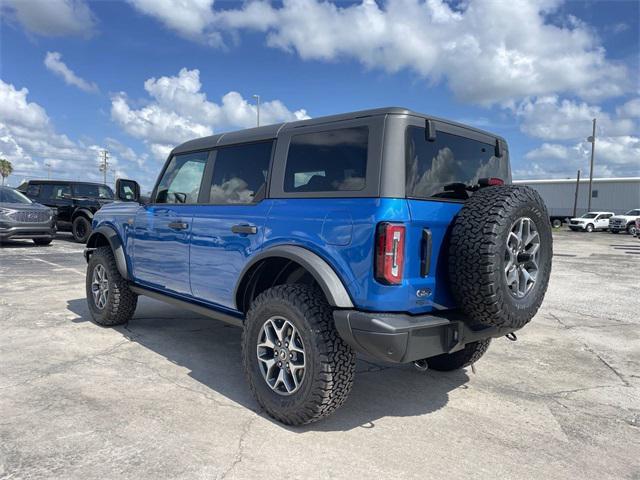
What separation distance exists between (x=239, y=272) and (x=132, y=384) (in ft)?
4.09

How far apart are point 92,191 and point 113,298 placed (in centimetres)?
1108

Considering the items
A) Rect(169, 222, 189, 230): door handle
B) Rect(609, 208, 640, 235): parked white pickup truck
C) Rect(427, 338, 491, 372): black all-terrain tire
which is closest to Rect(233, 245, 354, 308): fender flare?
Rect(169, 222, 189, 230): door handle

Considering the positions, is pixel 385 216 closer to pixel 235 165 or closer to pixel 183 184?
pixel 235 165

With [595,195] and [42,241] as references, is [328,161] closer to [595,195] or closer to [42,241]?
[42,241]

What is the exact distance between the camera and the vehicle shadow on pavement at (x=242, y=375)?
3.46m

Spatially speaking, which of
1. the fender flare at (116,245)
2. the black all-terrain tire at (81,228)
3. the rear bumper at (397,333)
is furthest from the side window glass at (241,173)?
the black all-terrain tire at (81,228)

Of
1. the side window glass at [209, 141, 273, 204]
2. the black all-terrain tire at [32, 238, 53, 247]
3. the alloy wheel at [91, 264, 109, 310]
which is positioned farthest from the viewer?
the black all-terrain tire at [32, 238, 53, 247]

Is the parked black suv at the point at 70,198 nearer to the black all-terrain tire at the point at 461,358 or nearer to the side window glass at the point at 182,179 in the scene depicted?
the side window glass at the point at 182,179

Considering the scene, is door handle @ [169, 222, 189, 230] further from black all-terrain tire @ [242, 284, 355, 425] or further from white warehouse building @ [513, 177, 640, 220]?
white warehouse building @ [513, 177, 640, 220]

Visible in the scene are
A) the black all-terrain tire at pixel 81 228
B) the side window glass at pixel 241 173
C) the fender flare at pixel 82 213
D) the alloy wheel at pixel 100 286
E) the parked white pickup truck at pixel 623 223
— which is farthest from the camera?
the parked white pickup truck at pixel 623 223

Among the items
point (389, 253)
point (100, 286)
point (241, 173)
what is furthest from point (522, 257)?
point (100, 286)

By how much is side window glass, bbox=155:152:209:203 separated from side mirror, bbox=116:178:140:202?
0.49 m

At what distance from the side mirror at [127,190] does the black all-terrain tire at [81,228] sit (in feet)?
33.4

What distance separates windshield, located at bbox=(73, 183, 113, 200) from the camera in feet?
48.5
